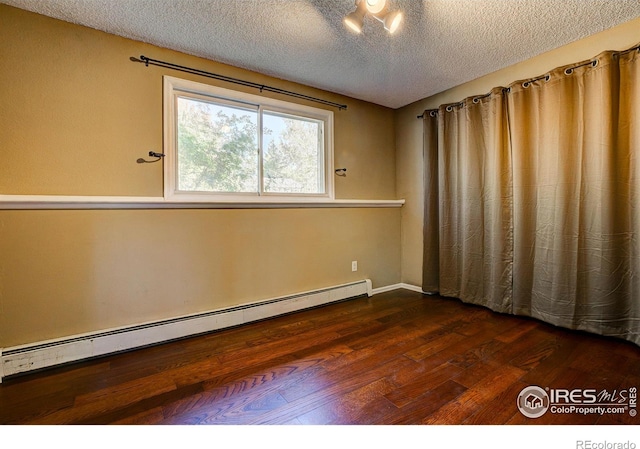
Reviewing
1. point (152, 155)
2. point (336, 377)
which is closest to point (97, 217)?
point (152, 155)

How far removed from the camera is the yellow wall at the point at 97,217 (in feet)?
5.85

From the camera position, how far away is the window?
2309mm

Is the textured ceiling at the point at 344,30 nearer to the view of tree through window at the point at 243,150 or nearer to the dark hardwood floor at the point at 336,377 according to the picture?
the view of tree through window at the point at 243,150

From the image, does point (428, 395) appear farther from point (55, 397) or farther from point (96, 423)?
point (55, 397)

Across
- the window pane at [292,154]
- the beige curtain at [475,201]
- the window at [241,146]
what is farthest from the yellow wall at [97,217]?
the beige curtain at [475,201]

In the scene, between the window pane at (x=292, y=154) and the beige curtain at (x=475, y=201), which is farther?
the window pane at (x=292, y=154)

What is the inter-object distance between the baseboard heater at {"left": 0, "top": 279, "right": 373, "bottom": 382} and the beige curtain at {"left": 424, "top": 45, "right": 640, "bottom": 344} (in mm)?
1588

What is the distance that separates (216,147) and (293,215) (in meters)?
0.90

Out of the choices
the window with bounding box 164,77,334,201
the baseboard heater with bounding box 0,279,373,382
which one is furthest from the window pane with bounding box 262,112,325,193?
the baseboard heater with bounding box 0,279,373,382

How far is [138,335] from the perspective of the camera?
207 cm

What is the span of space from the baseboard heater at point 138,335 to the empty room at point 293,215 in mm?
15

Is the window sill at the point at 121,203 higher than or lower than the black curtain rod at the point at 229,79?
lower

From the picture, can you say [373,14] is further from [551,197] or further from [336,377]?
[336,377]

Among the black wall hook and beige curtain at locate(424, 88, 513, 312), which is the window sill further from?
beige curtain at locate(424, 88, 513, 312)
